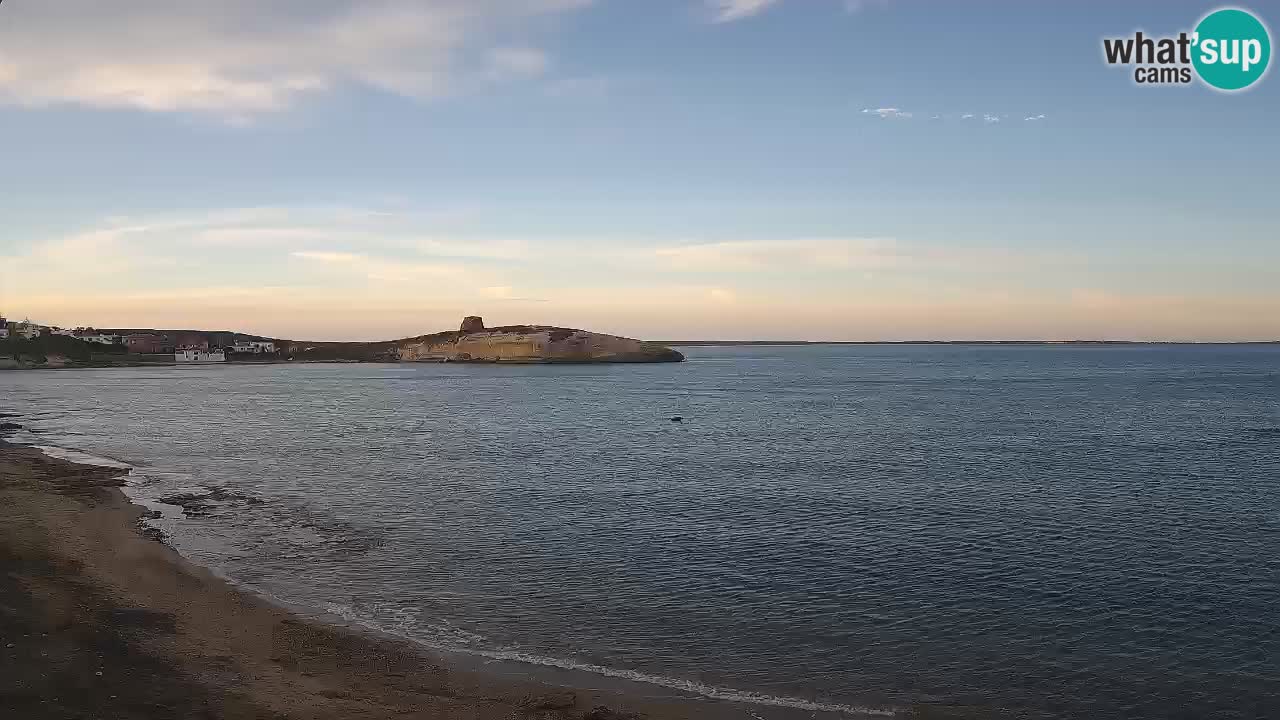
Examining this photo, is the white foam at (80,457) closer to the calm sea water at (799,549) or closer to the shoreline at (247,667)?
the calm sea water at (799,549)

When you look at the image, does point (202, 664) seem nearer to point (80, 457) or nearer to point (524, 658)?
point (524, 658)

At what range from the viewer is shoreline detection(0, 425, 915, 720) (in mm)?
15336

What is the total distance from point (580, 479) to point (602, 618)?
75.8 feet

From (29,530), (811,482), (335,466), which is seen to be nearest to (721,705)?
(29,530)

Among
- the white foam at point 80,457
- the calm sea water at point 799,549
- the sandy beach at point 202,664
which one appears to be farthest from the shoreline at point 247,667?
the white foam at point 80,457

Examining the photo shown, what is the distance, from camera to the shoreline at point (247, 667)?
15.3 metres

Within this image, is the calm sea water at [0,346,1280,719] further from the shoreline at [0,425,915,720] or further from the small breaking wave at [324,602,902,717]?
the shoreline at [0,425,915,720]

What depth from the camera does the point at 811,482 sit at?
43.3m

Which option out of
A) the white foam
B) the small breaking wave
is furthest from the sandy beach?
the white foam

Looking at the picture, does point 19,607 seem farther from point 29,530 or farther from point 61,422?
point 61,422

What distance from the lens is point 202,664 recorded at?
17234 mm

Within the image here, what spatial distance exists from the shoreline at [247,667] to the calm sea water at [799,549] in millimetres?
1024

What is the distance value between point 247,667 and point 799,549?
672 inches

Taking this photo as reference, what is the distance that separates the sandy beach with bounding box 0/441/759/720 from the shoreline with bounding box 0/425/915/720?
4 centimetres
